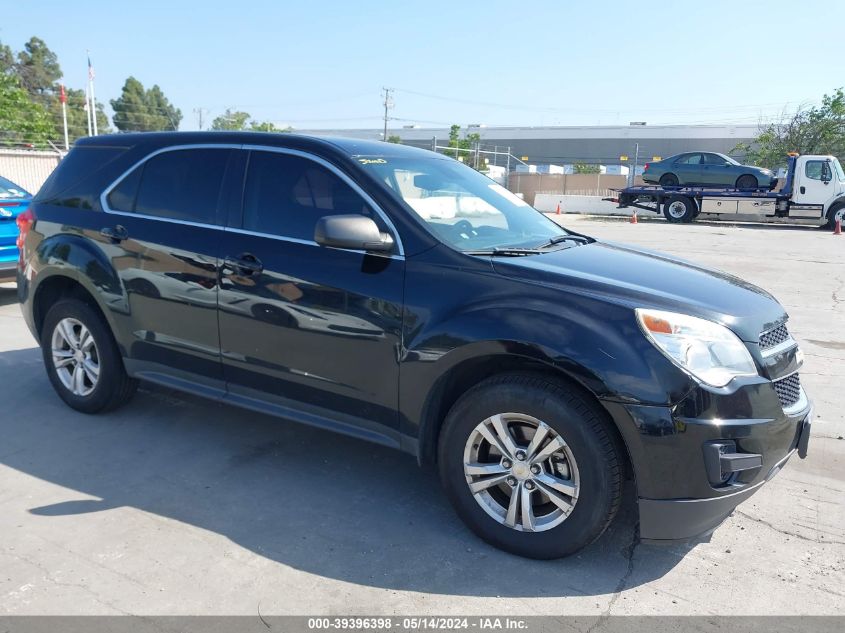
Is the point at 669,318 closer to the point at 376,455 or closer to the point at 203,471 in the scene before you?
the point at 376,455

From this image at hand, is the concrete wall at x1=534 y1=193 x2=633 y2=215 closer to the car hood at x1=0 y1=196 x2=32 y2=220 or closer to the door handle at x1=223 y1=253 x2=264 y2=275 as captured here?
the car hood at x1=0 y1=196 x2=32 y2=220

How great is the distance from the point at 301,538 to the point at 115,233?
8.05ft

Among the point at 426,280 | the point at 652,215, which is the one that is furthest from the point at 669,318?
the point at 652,215

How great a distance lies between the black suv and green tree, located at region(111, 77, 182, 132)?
8024 centimetres

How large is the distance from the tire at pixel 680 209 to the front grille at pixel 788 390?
1059 inches

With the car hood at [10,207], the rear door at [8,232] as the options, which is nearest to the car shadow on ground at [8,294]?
the rear door at [8,232]

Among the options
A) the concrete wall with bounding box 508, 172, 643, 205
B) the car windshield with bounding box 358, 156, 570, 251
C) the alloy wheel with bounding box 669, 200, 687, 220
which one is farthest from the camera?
the concrete wall with bounding box 508, 172, 643, 205

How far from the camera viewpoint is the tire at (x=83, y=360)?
481cm

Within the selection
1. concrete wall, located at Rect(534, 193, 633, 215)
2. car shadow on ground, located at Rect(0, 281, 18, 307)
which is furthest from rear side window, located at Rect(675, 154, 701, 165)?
car shadow on ground, located at Rect(0, 281, 18, 307)

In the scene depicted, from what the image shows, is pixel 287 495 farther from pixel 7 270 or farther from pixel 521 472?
pixel 7 270

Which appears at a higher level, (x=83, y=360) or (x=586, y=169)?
(x=586, y=169)

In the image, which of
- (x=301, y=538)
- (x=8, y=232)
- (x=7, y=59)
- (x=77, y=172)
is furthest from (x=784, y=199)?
(x=7, y=59)

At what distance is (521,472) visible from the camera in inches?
127

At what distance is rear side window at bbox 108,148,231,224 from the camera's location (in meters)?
4.29
